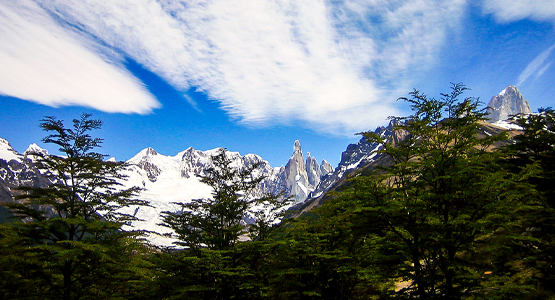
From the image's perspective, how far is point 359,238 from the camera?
12.8m

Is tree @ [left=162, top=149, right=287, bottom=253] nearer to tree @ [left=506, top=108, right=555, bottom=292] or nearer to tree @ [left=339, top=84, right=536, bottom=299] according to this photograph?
tree @ [left=339, top=84, right=536, bottom=299]

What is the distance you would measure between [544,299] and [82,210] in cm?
2120

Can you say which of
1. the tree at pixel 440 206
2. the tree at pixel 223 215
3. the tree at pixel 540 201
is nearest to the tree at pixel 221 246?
the tree at pixel 223 215

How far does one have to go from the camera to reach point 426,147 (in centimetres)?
1107

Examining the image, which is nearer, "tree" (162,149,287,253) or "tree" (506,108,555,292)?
"tree" (506,108,555,292)

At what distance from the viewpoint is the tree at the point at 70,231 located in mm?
11055

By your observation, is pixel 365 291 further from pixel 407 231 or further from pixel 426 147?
pixel 426 147

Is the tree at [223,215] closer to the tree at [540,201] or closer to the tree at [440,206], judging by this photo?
the tree at [440,206]

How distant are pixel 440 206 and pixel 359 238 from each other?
3.86 metres

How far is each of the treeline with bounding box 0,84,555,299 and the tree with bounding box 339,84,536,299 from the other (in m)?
0.06

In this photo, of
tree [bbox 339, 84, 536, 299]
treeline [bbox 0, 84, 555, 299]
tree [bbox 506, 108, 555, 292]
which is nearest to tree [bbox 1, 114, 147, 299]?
treeline [bbox 0, 84, 555, 299]

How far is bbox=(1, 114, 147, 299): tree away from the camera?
11.1 meters

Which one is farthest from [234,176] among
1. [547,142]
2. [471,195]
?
[547,142]

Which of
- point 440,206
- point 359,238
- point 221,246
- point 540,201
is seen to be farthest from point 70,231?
point 540,201
